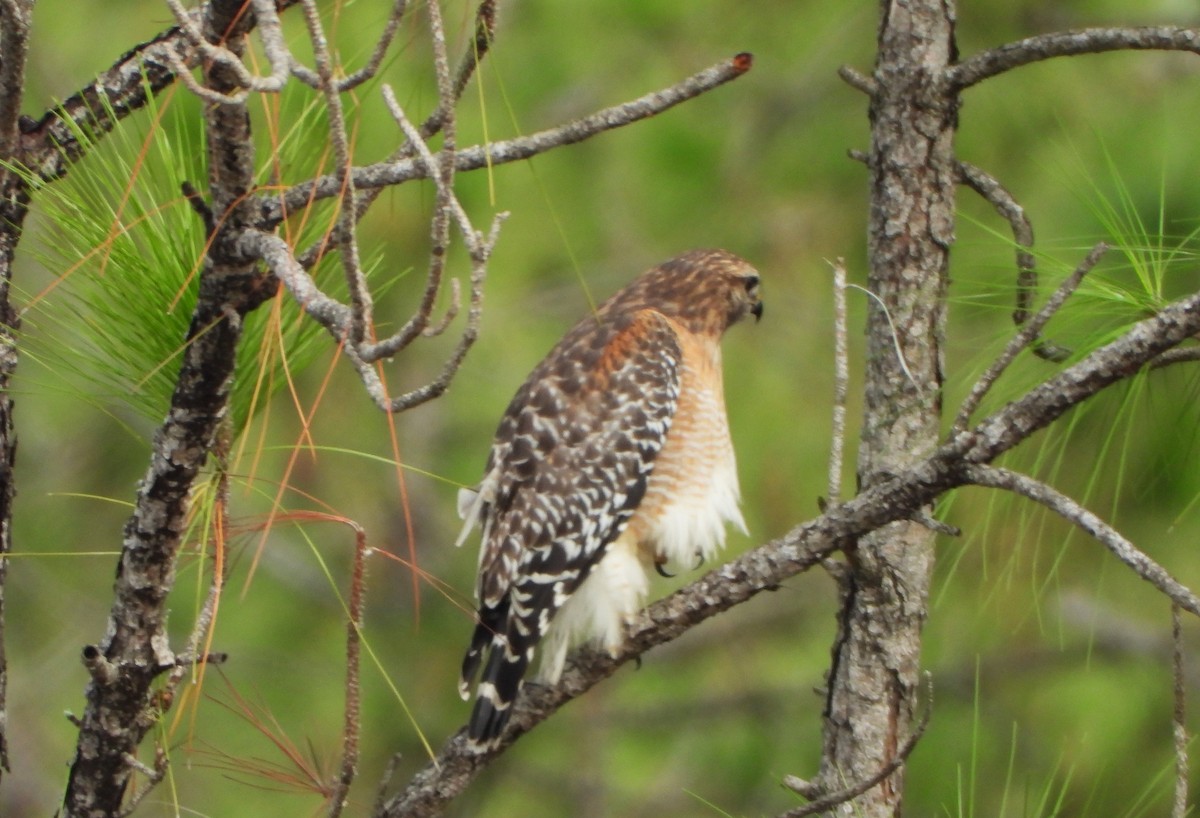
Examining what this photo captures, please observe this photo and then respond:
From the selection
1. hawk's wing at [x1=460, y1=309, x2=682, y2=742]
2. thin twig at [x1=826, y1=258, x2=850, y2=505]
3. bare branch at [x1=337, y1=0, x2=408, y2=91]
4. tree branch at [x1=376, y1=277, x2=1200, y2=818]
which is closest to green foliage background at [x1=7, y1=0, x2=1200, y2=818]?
hawk's wing at [x1=460, y1=309, x2=682, y2=742]

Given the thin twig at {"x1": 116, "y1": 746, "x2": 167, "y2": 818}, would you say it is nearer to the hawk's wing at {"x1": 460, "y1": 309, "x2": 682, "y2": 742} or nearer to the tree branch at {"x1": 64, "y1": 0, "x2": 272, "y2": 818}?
the tree branch at {"x1": 64, "y1": 0, "x2": 272, "y2": 818}

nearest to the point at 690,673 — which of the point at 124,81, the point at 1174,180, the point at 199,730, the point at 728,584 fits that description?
the point at 199,730

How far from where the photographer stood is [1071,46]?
2361 mm

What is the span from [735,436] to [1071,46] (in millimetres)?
3487

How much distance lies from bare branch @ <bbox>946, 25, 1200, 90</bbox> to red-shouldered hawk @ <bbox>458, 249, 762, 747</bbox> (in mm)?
1411

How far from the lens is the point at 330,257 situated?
238cm

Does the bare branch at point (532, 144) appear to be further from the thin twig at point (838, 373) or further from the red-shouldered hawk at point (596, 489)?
the red-shouldered hawk at point (596, 489)

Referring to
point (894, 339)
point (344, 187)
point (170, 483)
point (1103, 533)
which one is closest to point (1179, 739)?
point (1103, 533)

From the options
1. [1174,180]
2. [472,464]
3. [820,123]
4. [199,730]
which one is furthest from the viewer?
[199,730]

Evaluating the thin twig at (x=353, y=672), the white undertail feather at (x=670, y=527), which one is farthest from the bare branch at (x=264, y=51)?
the white undertail feather at (x=670, y=527)

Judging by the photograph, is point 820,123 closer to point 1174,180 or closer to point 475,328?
point 1174,180

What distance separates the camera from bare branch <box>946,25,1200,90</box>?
7.30 feet

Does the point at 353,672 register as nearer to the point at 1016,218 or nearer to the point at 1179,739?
the point at 1179,739

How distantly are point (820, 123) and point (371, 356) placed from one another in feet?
13.9
